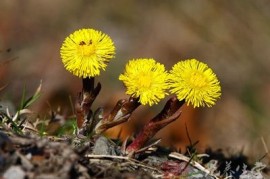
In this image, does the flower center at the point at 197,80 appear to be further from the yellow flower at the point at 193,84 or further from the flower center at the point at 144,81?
the flower center at the point at 144,81

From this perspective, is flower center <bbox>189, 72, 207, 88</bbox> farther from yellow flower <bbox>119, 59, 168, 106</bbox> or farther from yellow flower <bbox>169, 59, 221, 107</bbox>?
yellow flower <bbox>119, 59, 168, 106</bbox>

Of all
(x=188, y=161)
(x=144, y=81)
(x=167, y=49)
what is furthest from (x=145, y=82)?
(x=167, y=49)

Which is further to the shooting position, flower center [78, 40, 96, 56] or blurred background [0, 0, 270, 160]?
blurred background [0, 0, 270, 160]

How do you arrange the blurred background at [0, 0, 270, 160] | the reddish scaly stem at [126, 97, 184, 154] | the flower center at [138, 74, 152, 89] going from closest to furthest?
the flower center at [138, 74, 152, 89]
the reddish scaly stem at [126, 97, 184, 154]
the blurred background at [0, 0, 270, 160]

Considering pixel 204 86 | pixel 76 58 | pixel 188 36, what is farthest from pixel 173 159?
pixel 188 36

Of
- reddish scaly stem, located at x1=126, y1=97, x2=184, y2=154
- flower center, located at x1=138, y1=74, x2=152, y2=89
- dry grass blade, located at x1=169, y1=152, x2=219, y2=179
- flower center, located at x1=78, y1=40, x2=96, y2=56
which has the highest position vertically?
flower center, located at x1=78, y1=40, x2=96, y2=56

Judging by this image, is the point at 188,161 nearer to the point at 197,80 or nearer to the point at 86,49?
Answer: the point at 197,80

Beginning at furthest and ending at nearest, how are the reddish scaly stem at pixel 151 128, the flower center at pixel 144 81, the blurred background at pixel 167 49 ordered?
the blurred background at pixel 167 49
the reddish scaly stem at pixel 151 128
the flower center at pixel 144 81

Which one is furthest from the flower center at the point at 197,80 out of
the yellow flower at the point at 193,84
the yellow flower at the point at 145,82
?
the yellow flower at the point at 145,82

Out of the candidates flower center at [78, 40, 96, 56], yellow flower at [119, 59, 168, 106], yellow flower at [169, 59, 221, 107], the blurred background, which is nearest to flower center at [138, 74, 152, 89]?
yellow flower at [119, 59, 168, 106]
